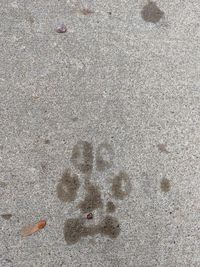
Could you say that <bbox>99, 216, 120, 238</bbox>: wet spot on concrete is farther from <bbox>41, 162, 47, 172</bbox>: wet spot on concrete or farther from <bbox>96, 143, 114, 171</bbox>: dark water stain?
<bbox>41, 162, 47, 172</bbox>: wet spot on concrete

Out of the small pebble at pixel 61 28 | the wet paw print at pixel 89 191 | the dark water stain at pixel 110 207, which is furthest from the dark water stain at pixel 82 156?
the small pebble at pixel 61 28

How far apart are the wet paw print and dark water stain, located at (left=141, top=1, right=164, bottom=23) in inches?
34.3

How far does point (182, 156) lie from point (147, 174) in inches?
9.1

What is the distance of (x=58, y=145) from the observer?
2.57 metres

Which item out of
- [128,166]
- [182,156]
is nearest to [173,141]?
[182,156]

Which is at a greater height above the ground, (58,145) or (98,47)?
(98,47)

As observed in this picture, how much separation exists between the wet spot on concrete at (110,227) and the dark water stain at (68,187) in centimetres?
22

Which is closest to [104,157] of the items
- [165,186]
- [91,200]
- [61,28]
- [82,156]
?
[82,156]

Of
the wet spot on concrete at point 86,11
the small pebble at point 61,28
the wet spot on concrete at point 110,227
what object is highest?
the wet spot on concrete at point 86,11

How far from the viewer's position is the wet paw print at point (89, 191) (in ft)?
8.08

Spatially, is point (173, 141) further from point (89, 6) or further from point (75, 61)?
point (89, 6)

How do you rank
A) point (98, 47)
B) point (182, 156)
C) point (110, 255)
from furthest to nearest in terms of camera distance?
point (98, 47), point (182, 156), point (110, 255)

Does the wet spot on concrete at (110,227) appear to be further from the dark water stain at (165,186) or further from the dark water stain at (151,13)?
the dark water stain at (151,13)

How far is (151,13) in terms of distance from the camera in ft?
9.41
